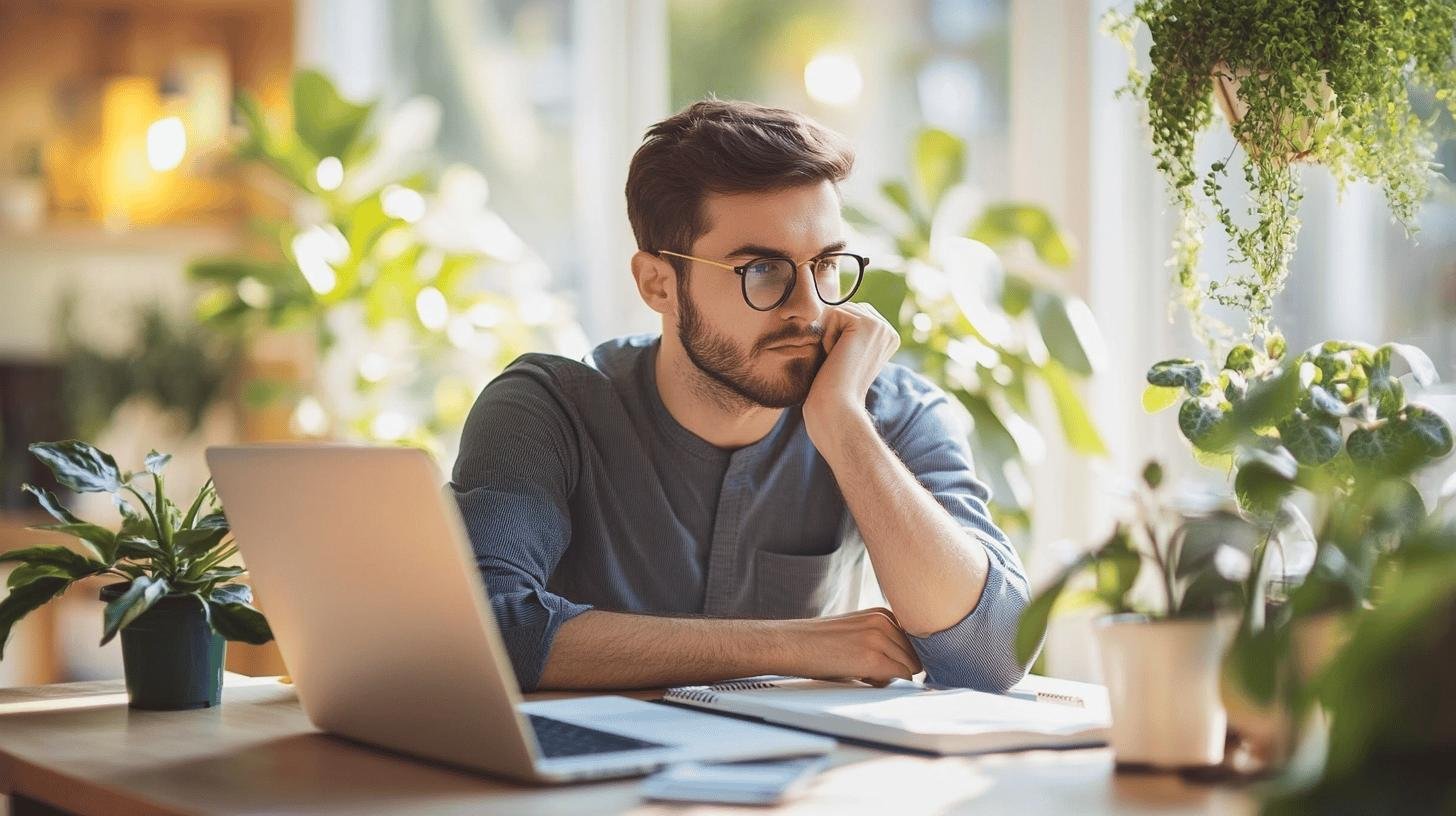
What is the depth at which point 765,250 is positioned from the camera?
2061 millimetres

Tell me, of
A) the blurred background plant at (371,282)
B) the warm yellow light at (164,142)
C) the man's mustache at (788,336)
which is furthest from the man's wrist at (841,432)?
the warm yellow light at (164,142)

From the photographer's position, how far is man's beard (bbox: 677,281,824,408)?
2078mm

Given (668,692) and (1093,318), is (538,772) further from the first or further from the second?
(1093,318)

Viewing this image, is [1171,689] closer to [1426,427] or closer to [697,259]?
[1426,427]

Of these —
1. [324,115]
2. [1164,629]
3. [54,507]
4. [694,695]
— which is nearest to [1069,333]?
[694,695]

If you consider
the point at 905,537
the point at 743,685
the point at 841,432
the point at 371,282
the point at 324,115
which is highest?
the point at 324,115

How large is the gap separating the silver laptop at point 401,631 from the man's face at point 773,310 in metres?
0.72

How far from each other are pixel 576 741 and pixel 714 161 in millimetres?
1024

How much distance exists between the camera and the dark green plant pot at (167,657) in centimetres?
157

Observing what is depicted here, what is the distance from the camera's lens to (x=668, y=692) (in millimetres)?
1606

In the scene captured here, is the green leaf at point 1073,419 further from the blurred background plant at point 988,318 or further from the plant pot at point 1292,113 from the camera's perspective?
the plant pot at point 1292,113

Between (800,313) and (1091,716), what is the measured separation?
78 centimetres

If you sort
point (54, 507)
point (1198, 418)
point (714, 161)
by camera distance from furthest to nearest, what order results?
point (714, 161) < point (54, 507) < point (1198, 418)

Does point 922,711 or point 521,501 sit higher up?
point 521,501
